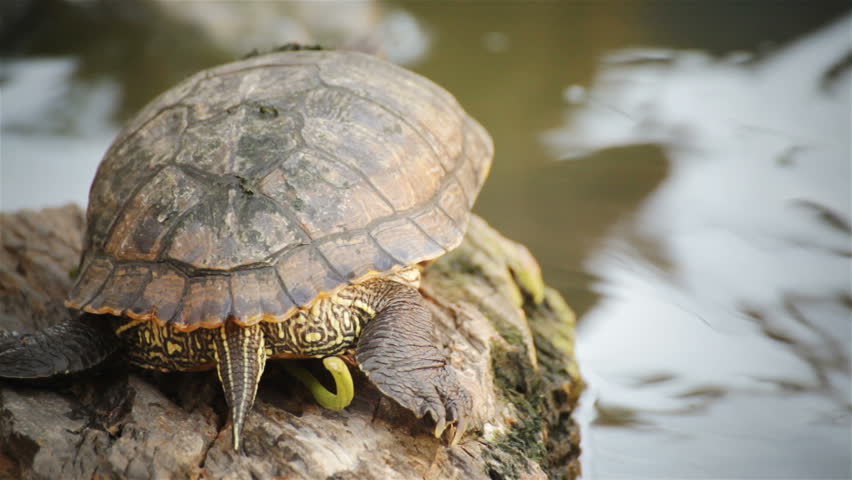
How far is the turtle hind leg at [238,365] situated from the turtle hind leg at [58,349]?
46 cm

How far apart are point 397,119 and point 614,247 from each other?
1.79 meters

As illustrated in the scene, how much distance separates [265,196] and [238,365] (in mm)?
503

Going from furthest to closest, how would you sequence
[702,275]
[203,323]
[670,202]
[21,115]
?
[21,115] < [670,202] < [702,275] < [203,323]

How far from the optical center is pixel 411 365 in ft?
6.99

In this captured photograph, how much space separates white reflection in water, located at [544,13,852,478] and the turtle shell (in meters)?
1.19

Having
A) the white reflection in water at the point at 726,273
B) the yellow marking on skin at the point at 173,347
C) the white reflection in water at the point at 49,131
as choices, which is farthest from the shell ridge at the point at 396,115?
the white reflection in water at the point at 49,131

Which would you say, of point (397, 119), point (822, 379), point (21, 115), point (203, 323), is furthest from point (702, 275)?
point (21, 115)

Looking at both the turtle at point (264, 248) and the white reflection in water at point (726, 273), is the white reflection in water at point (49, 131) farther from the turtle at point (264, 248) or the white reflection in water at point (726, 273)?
the white reflection in water at point (726, 273)

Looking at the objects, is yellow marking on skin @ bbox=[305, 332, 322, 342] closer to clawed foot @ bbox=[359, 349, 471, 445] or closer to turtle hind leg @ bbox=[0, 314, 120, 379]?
clawed foot @ bbox=[359, 349, 471, 445]

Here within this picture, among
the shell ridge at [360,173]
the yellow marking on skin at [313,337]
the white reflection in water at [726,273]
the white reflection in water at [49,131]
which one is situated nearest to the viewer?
the yellow marking on skin at [313,337]

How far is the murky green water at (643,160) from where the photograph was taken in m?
3.04

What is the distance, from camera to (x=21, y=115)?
529 centimetres

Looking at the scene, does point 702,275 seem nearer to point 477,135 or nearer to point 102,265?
point 477,135

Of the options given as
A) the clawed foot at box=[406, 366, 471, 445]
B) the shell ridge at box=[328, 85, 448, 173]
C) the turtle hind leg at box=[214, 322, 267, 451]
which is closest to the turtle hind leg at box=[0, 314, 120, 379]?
the turtle hind leg at box=[214, 322, 267, 451]
